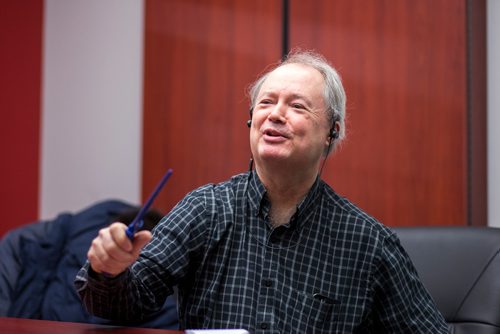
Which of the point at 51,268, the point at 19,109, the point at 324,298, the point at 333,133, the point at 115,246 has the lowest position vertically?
the point at 51,268

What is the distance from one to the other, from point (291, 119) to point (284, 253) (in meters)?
0.28

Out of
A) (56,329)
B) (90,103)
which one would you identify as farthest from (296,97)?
(90,103)

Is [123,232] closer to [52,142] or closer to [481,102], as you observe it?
[481,102]

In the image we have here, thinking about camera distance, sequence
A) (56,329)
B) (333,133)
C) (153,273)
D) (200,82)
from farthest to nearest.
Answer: (200,82)
(333,133)
(153,273)
(56,329)

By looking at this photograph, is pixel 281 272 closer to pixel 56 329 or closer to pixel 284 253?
pixel 284 253

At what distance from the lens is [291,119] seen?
158 cm

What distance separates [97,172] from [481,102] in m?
2.01

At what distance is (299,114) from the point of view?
160 cm

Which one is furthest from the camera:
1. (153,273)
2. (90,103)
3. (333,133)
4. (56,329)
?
(90,103)

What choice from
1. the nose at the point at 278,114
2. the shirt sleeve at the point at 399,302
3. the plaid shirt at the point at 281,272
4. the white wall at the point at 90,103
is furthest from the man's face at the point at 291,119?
the white wall at the point at 90,103

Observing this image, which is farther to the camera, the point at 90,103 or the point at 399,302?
the point at 90,103

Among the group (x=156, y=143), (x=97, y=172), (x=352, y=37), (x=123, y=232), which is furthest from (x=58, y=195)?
(x=123, y=232)

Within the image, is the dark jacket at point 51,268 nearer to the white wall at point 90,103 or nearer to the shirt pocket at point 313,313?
the white wall at point 90,103

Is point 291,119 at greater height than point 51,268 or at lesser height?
greater
